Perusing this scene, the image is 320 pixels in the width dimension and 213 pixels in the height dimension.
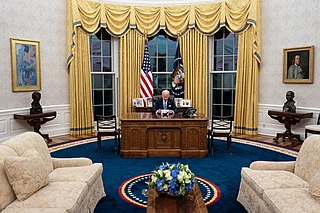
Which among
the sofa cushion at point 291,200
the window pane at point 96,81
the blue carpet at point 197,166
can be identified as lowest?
the blue carpet at point 197,166

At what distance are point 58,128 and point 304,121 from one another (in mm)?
6280

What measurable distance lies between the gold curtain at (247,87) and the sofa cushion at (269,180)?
478 centimetres

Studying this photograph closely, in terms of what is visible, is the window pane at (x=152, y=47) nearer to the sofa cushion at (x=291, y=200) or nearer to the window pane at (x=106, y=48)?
the window pane at (x=106, y=48)

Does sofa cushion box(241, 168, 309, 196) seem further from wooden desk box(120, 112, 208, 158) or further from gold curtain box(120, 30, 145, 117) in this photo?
gold curtain box(120, 30, 145, 117)

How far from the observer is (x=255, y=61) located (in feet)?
26.7

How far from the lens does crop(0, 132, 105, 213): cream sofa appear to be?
107 inches

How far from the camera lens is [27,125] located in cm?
752

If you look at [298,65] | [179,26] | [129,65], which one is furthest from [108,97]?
[298,65]

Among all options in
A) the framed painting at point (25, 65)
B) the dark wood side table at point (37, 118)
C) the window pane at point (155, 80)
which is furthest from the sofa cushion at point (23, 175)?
the window pane at point (155, 80)

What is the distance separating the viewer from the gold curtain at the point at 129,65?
28.8 ft

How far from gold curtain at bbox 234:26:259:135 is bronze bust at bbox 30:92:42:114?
5.17 meters

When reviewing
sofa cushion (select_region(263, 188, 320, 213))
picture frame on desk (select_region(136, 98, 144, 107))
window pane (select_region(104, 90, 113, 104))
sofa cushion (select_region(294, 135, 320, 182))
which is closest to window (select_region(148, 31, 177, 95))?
picture frame on desk (select_region(136, 98, 144, 107))

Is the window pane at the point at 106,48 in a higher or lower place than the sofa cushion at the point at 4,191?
higher

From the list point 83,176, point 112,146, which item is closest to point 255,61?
point 112,146
